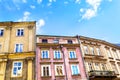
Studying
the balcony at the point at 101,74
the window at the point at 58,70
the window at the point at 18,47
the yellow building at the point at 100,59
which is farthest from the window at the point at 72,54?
the window at the point at 18,47

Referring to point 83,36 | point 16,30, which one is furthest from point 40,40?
point 83,36

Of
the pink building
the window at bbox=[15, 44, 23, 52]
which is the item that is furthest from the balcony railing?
the window at bbox=[15, 44, 23, 52]

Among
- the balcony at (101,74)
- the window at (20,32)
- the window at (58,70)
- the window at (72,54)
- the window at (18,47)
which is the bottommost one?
the balcony at (101,74)

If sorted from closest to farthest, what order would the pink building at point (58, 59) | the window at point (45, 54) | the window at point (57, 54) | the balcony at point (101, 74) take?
the pink building at point (58, 59)
the balcony at point (101, 74)
the window at point (45, 54)
the window at point (57, 54)

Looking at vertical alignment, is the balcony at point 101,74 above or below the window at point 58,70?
below

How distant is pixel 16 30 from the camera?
2716 cm

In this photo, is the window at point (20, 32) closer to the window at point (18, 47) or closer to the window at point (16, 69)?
the window at point (18, 47)

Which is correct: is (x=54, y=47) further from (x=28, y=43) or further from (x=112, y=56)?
(x=112, y=56)

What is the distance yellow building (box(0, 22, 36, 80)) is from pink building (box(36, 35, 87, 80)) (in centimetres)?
142

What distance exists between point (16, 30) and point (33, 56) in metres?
6.35

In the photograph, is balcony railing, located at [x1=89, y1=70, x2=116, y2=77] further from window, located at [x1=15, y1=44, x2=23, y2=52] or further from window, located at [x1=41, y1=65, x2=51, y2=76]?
window, located at [x1=15, y1=44, x2=23, y2=52]

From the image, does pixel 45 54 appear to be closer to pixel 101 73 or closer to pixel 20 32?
pixel 20 32

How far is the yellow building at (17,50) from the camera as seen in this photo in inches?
892

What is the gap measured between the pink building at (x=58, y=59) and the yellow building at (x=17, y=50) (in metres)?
1.42
